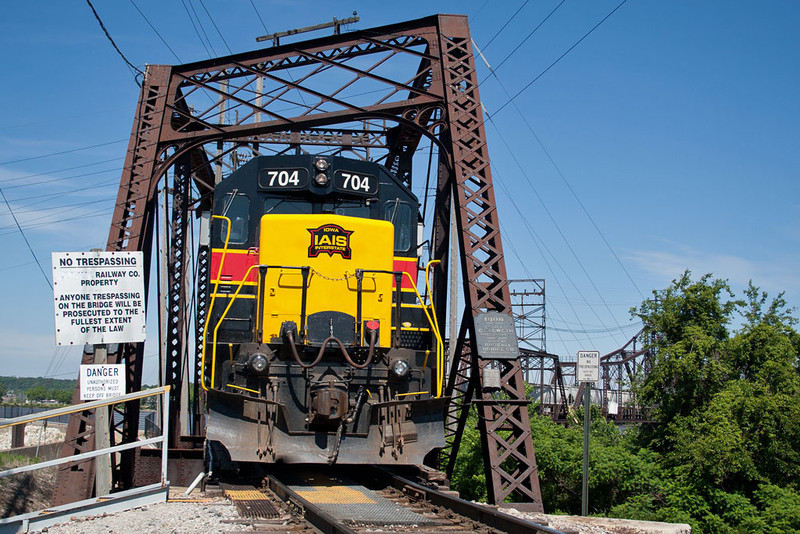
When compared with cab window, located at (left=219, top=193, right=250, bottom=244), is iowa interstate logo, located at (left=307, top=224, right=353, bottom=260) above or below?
below

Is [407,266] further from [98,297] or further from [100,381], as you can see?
[100,381]

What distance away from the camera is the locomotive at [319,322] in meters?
8.67

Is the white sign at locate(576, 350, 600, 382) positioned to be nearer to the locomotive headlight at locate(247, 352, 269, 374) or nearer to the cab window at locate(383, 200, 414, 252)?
the cab window at locate(383, 200, 414, 252)

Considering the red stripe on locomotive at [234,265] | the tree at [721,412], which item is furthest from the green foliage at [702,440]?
the red stripe on locomotive at [234,265]

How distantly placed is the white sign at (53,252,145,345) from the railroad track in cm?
242

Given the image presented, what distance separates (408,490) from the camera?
8539 millimetres

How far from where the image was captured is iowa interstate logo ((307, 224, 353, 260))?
32.4ft

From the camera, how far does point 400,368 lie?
30.0 ft

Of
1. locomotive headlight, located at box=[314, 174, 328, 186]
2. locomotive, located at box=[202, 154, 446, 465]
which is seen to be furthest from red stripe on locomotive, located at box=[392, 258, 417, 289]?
locomotive headlight, located at box=[314, 174, 328, 186]

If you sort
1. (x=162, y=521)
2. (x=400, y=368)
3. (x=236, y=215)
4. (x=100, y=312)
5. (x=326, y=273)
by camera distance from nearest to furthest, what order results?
1. (x=162, y=521)
2. (x=100, y=312)
3. (x=400, y=368)
4. (x=326, y=273)
5. (x=236, y=215)

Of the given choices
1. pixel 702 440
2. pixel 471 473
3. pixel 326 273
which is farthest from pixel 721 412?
pixel 326 273

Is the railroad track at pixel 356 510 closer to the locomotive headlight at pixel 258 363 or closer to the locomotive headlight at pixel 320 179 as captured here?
the locomotive headlight at pixel 258 363

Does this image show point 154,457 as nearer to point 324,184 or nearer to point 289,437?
point 289,437

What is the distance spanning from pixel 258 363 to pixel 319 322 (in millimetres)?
1053
